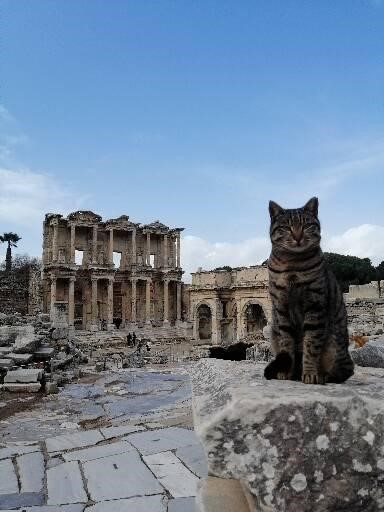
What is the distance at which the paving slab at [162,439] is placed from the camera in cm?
494

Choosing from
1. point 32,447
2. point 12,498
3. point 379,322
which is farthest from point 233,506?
point 379,322

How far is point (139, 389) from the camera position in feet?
34.5

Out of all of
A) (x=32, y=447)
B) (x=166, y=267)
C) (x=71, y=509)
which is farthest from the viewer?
(x=166, y=267)

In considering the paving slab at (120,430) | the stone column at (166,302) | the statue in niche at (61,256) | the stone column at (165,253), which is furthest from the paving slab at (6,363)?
the stone column at (165,253)

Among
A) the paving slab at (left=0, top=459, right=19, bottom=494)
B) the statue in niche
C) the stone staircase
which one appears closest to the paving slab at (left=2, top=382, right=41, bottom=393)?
the paving slab at (left=0, top=459, right=19, bottom=494)

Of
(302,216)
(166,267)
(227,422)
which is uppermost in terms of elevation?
(166,267)

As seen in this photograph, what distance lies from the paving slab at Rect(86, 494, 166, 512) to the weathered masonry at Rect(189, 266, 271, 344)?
1275 inches

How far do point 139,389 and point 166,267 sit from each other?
4145 cm

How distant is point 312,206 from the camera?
260 cm

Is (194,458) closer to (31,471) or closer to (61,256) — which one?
(31,471)

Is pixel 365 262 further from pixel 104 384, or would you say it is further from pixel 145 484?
pixel 145 484

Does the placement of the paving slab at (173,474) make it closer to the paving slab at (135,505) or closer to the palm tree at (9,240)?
the paving slab at (135,505)

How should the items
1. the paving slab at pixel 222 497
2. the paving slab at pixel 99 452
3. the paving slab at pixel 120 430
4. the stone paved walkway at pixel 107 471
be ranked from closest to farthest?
the paving slab at pixel 222 497, the stone paved walkway at pixel 107 471, the paving slab at pixel 99 452, the paving slab at pixel 120 430

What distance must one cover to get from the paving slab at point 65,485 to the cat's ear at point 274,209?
121 inches
